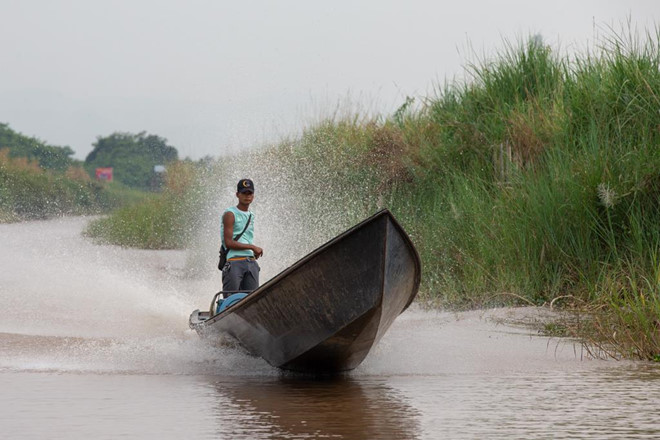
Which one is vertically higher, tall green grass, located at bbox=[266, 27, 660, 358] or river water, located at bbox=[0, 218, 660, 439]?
tall green grass, located at bbox=[266, 27, 660, 358]

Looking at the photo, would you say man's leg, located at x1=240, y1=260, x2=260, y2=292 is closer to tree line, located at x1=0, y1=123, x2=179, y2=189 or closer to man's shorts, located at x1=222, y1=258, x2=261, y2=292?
man's shorts, located at x1=222, y1=258, x2=261, y2=292

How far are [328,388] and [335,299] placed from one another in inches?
24.6

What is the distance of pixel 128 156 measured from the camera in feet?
167

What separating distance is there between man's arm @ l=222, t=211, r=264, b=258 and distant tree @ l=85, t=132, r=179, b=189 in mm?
38701

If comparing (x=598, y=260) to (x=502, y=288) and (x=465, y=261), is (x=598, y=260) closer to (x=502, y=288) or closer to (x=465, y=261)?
(x=502, y=288)

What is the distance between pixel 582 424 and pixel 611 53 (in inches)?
340

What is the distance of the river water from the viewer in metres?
5.95

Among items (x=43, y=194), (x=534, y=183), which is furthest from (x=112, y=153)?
(x=534, y=183)

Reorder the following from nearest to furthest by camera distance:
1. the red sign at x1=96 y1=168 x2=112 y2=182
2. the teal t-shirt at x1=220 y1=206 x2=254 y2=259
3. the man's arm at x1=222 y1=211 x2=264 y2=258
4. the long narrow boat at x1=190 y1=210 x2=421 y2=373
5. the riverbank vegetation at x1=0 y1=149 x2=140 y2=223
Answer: the long narrow boat at x1=190 y1=210 x2=421 y2=373
the man's arm at x1=222 y1=211 x2=264 y2=258
the teal t-shirt at x1=220 y1=206 x2=254 y2=259
the riverbank vegetation at x1=0 y1=149 x2=140 y2=223
the red sign at x1=96 y1=168 x2=112 y2=182

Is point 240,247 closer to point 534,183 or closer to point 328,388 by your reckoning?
point 328,388

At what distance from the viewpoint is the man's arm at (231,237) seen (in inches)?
372

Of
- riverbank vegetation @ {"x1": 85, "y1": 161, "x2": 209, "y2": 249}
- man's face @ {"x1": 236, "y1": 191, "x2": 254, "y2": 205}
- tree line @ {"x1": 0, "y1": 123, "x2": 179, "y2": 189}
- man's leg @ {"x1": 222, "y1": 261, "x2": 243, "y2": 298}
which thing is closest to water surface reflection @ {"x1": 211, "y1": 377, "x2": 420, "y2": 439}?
man's leg @ {"x1": 222, "y1": 261, "x2": 243, "y2": 298}

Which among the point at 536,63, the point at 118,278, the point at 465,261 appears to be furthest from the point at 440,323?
the point at 118,278

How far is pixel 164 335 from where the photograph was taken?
450 inches
